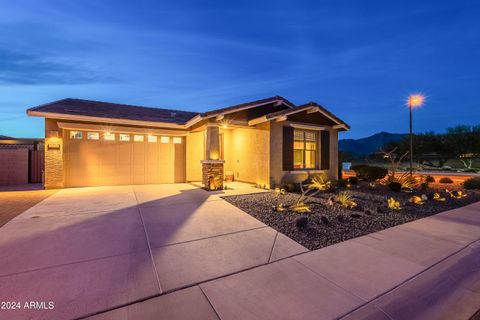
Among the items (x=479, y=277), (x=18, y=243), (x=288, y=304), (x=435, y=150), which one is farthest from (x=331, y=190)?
(x=435, y=150)

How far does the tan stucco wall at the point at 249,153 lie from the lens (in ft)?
34.4

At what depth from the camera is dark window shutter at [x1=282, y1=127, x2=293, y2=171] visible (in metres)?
10.6

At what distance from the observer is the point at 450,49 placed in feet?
209

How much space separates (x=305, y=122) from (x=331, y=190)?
3.98 metres

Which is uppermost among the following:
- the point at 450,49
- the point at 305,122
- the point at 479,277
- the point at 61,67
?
the point at 450,49

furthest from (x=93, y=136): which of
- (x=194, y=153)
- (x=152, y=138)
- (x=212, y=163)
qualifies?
(x=212, y=163)

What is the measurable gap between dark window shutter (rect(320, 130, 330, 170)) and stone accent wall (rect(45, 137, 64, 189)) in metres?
13.9

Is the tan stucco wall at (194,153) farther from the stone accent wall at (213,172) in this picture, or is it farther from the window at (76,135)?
the window at (76,135)

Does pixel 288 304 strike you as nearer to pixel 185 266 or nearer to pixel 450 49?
pixel 185 266

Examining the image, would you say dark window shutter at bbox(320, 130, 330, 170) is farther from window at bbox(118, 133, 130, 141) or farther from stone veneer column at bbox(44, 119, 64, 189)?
stone veneer column at bbox(44, 119, 64, 189)

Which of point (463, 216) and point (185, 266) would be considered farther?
point (463, 216)

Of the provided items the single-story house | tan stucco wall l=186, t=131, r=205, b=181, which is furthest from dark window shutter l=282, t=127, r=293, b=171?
tan stucco wall l=186, t=131, r=205, b=181

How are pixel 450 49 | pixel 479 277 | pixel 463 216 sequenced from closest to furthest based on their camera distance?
pixel 479 277 < pixel 463 216 < pixel 450 49

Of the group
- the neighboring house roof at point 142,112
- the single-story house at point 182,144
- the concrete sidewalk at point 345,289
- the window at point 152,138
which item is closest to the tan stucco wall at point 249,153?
the single-story house at point 182,144
